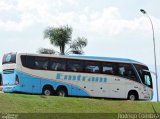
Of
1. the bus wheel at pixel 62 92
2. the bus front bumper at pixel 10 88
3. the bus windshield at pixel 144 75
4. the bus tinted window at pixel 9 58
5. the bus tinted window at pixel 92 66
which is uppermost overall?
the bus tinted window at pixel 9 58

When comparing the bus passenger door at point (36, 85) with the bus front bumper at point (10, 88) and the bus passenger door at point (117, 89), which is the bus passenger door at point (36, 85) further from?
the bus passenger door at point (117, 89)

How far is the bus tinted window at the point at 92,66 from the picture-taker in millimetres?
27852

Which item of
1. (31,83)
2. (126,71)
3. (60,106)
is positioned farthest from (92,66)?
(60,106)

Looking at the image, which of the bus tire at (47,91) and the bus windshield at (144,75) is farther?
the bus windshield at (144,75)

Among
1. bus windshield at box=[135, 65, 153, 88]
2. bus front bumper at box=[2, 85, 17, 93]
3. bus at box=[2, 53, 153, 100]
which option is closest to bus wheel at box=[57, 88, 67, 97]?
bus at box=[2, 53, 153, 100]

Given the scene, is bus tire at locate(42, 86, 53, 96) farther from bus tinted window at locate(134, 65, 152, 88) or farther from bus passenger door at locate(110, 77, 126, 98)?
bus tinted window at locate(134, 65, 152, 88)

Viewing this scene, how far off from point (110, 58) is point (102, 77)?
1.44 m

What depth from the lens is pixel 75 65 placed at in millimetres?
27547

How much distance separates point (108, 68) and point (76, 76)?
2.44 meters

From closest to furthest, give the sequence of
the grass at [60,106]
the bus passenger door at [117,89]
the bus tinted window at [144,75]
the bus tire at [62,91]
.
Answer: the grass at [60,106]
the bus tire at [62,91]
the bus passenger door at [117,89]
the bus tinted window at [144,75]

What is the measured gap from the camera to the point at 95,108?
1977cm

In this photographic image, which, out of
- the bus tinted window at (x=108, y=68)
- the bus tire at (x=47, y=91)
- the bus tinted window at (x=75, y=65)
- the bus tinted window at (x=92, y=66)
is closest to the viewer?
the bus tire at (x=47, y=91)

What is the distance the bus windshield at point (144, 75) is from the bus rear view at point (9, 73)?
8.53 meters

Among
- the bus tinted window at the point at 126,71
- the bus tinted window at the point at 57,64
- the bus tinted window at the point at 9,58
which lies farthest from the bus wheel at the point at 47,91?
the bus tinted window at the point at 126,71
